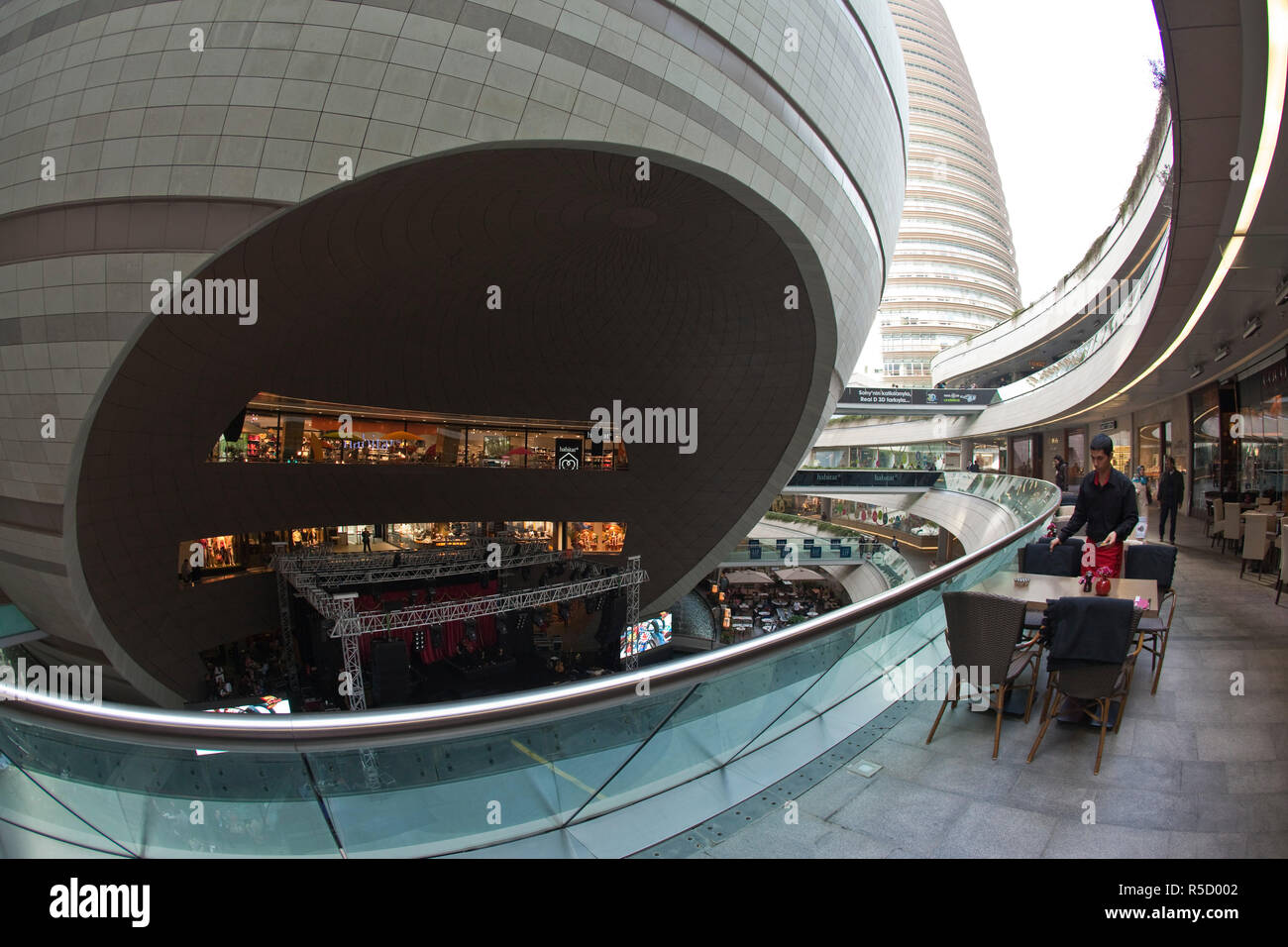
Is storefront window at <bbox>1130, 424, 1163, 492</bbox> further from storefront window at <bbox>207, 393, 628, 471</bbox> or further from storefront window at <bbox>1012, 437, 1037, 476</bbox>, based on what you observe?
storefront window at <bbox>207, 393, 628, 471</bbox>

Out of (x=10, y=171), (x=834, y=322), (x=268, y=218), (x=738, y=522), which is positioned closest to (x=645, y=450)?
(x=738, y=522)

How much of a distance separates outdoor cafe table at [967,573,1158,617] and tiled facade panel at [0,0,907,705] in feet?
23.4

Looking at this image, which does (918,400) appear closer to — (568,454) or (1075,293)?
(1075,293)

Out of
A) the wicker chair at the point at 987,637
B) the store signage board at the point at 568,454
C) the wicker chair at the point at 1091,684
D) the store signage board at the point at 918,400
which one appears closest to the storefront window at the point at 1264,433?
the wicker chair at the point at 1091,684

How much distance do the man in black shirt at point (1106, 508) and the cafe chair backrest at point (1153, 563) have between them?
414mm

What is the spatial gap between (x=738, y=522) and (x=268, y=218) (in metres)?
15.2

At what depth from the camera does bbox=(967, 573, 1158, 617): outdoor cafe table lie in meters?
3.99

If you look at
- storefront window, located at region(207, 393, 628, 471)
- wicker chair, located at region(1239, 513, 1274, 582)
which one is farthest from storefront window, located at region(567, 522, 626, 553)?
wicker chair, located at region(1239, 513, 1274, 582)

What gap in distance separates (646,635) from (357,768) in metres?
19.4

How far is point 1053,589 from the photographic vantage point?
14.0ft

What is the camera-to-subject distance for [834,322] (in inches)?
556

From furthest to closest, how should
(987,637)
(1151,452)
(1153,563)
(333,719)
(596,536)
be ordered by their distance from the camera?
(596,536) < (1151,452) < (1153,563) < (987,637) < (333,719)

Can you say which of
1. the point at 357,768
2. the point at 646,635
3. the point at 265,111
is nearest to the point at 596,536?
the point at 646,635
